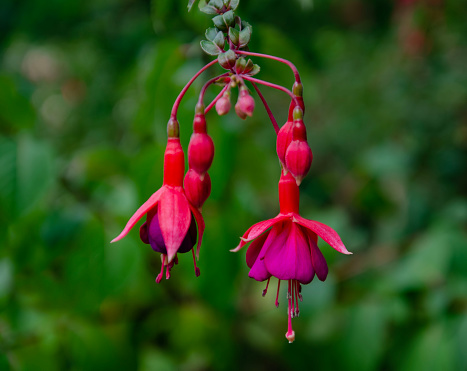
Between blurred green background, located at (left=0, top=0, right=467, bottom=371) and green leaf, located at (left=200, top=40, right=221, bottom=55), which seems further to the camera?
blurred green background, located at (left=0, top=0, right=467, bottom=371)

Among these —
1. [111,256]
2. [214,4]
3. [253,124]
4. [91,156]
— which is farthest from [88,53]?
[214,4]

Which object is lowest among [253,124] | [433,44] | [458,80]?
[253,124]

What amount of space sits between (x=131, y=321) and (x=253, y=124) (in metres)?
0.88

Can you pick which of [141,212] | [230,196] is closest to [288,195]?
[141,212]

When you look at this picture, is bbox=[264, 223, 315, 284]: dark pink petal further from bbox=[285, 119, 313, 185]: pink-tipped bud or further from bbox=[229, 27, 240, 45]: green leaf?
bbox=[229, 27, 240, 45]: green leaf

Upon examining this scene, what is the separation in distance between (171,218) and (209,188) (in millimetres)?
58

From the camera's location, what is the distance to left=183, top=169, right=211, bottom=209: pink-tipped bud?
0.57 m

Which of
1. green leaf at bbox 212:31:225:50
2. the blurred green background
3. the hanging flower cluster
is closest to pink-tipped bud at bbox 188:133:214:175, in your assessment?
the hanging flower cluster

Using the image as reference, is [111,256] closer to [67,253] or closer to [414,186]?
[67,253]

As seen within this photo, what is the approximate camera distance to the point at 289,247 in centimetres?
57

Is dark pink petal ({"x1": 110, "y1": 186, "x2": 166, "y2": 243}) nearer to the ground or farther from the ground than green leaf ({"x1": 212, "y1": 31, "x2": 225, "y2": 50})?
nearer to the ground

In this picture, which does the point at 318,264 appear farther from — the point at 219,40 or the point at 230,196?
the point at 230,196

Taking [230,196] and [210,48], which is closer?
[210,48]

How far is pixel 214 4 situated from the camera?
0.60 meters
